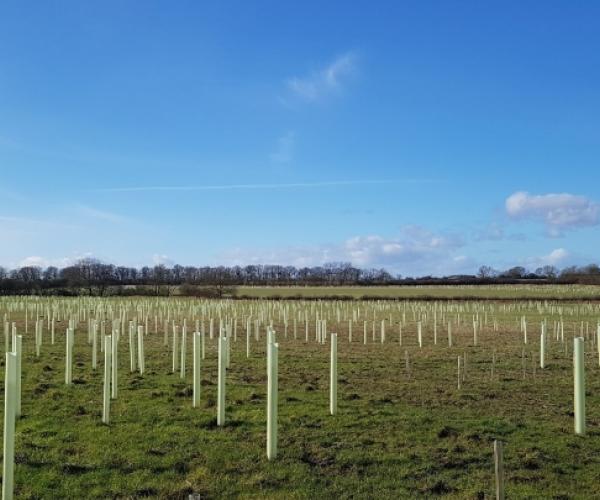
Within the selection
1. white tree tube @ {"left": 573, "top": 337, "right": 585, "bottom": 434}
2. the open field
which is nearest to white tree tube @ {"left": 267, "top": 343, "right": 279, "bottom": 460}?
the open field

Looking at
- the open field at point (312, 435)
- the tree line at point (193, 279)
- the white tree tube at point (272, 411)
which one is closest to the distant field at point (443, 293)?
the tree line at point (193, 279)

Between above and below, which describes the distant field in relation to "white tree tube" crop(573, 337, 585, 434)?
below

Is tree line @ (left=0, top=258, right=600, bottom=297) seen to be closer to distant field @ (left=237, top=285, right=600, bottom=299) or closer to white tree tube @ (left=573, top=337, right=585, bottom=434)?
distant field @ (left=237, top=285, right=600, bottom=299)

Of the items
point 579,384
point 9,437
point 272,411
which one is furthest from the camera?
point 579,384

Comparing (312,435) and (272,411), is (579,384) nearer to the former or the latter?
(312,435)

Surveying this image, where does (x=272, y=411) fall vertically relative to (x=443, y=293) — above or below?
above

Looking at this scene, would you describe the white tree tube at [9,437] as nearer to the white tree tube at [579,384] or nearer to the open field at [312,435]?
the open field at [312,435]

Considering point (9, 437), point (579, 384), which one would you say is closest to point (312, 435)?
point (579, 384)

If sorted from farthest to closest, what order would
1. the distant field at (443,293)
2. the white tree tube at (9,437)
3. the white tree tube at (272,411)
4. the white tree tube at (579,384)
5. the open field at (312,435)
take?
the distant field at (443,293) < the white tree tube at (579,384) < the white tree tube at (272,411) < the open field at (312,435) < the white tree tube at (9,437)

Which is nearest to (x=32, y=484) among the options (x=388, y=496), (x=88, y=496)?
(x=88, y=496)

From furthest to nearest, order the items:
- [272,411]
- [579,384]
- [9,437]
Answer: [579,384] < [272,411] < [9,437]

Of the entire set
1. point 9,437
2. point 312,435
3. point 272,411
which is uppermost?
A: point 9,437

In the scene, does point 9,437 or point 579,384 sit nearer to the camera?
point 9,437

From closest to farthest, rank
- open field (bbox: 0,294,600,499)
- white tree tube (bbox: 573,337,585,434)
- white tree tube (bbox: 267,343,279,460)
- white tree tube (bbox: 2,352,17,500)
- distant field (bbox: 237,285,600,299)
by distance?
white tree tube (bbox: 2,352,17,500) < open field (bbox: 0,294,600,499) < white tree tube (bbox: 267,343,279,460) < white tree tube (bbox: 573,337,585,434) < distant field (bbox: 237,285,600,299)
